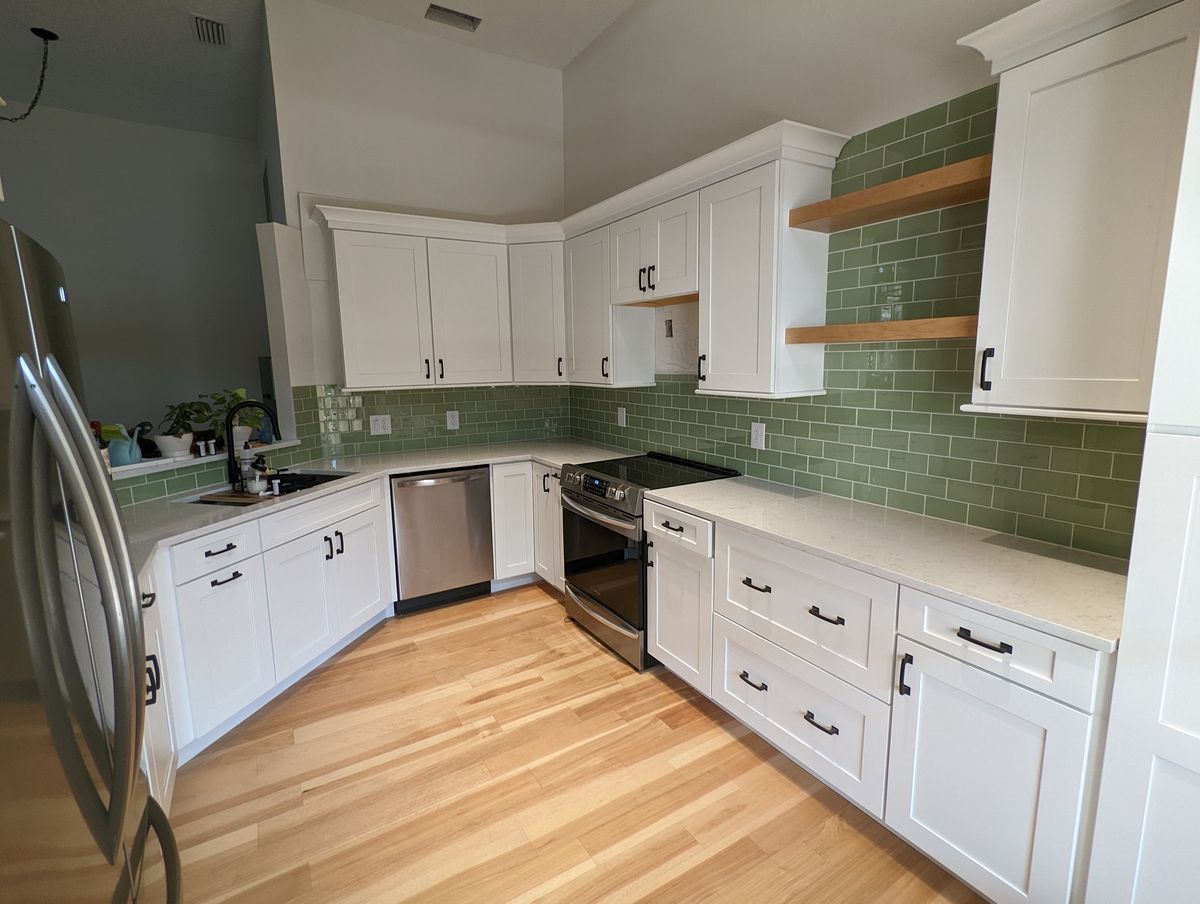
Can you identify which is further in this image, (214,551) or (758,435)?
Result: (758,435)

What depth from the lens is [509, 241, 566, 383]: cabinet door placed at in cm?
363

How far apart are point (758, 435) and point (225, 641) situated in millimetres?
2453

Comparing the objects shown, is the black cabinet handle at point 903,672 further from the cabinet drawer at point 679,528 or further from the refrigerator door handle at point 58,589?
the refrigerator door handle at point 58,589

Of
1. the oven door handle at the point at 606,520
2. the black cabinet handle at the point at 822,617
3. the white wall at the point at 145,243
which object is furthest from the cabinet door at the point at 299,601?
the white wall at the point at 145,243

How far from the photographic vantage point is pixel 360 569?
3070mm

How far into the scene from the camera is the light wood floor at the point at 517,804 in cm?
169

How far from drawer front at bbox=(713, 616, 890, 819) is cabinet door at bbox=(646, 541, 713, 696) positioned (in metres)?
0.08

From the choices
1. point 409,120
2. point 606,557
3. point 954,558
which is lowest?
point 606,557

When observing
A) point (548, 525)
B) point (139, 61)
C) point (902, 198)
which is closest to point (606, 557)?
point (548, 525)

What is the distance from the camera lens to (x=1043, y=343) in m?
1.51

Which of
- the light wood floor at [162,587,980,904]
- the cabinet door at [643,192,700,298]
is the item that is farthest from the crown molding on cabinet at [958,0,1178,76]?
the light wood floor at [162,587,980,904]

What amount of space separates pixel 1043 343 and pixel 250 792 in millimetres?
2893

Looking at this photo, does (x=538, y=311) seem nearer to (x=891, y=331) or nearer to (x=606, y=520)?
(x=606, y=520)

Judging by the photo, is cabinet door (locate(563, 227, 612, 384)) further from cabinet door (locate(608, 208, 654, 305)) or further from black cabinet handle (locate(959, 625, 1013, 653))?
black cabinet handle (locate(959, 625, 1013, 653))
